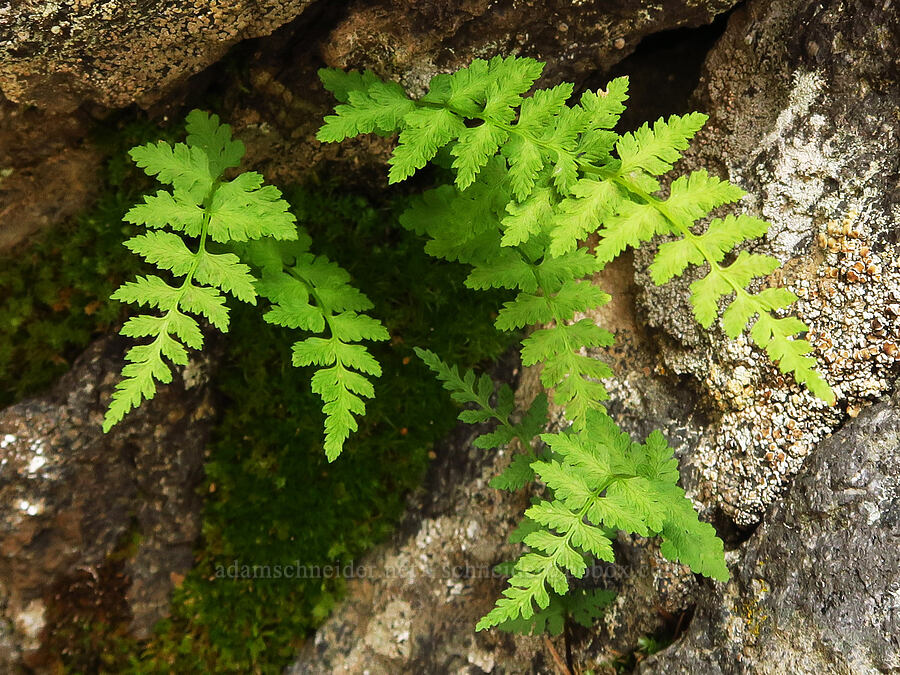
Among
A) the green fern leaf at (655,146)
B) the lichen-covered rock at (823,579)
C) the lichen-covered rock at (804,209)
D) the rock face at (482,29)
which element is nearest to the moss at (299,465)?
the rock face at (482,29)

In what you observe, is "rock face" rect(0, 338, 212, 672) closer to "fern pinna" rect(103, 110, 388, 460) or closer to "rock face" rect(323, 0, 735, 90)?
"fern pinna" rect(103, 110, 388, 460)

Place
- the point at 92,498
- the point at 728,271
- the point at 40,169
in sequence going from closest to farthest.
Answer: the point at 728,271 → the point at 40,169 → the point at 92,498

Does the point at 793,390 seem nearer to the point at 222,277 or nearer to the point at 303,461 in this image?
the point at 222,277

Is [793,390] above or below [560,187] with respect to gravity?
below

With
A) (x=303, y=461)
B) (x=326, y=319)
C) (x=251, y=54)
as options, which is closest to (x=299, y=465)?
(x=303, y=461)

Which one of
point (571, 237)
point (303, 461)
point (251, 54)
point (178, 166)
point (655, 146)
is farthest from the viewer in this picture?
point (303, 461)

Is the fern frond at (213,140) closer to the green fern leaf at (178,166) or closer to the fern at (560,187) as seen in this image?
the green fern leaf at (178,166)
